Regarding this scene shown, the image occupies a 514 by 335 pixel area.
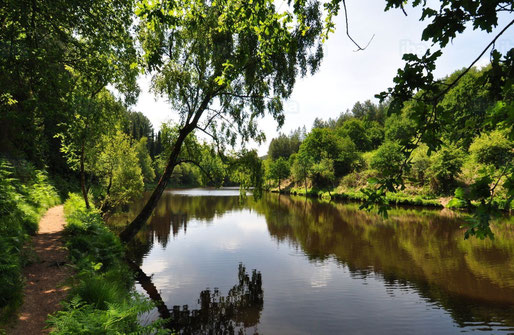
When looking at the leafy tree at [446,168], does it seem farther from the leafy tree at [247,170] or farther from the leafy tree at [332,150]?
the leafy tree at [247,170]

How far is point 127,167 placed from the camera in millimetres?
23203

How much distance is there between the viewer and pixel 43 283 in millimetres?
7531

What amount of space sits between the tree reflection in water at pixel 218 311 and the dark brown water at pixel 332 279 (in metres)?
0.04

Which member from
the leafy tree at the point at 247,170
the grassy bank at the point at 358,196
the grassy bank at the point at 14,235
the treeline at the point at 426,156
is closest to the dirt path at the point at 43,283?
the grassy bank at the point at 14,235

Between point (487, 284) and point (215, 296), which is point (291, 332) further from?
point (487, 284)

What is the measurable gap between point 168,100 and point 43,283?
347 inches

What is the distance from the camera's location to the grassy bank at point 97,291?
5105mm

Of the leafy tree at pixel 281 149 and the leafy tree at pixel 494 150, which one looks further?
the leafy tree at pixel 281 149

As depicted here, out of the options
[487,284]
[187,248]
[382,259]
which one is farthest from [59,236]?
[487,284]

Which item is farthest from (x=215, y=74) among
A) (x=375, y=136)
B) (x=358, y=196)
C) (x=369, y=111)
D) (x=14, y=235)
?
(x=369, y=111)

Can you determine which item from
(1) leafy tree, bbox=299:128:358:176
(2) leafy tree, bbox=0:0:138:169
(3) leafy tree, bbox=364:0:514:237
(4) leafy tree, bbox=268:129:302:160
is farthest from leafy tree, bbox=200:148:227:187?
(4) leafy tree, bbox=268:129:302:160

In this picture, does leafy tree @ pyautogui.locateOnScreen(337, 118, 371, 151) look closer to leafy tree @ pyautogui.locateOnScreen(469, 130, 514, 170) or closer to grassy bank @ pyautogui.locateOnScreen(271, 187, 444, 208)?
grassy bank @ pyautogui.locateOnScreen(271, 187, 444, 208)

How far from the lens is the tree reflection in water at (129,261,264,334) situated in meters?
9.01

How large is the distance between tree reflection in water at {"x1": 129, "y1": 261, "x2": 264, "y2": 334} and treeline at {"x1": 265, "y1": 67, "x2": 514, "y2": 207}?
21.6 ft
